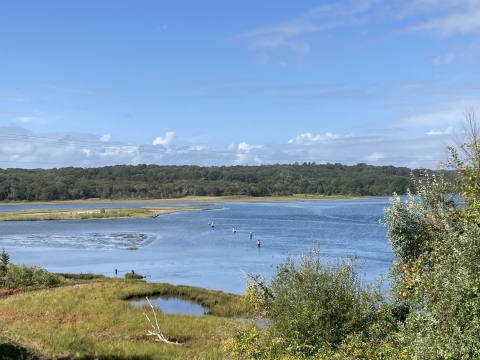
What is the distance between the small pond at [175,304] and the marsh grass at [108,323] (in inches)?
25.9

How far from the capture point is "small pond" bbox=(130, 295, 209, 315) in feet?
113

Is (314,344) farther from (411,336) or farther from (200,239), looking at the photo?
(200,239)

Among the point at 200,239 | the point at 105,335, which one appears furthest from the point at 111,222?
the point at 105,335

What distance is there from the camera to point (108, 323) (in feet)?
91.8

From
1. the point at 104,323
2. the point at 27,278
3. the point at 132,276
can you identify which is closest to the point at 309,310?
the point at 104,323

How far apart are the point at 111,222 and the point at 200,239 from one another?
46.3 metres

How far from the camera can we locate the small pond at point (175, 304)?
113ft

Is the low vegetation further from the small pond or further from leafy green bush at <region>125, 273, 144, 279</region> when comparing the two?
leafy green bush at <region>125, 273, 144, 279</region>

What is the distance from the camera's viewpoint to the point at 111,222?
12056 cm

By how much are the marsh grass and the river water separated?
527 cm

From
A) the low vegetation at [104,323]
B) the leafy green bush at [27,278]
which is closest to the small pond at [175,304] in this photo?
the low vegetation at [104,323]

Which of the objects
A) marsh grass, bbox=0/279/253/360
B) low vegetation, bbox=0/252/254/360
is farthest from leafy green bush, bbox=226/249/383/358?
marsh grass, bbox=0/279/253/360

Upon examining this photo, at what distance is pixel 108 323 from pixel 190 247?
4386cm

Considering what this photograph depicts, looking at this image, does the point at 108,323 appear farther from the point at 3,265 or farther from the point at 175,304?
the point at 3,265
